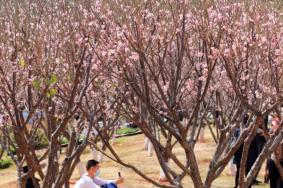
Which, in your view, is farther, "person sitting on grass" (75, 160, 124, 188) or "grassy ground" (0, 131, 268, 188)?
"grassy ground" (0, 131, 268, 188)

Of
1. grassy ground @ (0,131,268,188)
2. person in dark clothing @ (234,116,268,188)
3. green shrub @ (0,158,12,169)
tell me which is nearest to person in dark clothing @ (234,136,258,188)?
person in dark clothing @ (234,116,268,188)

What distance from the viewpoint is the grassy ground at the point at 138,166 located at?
19219 mm

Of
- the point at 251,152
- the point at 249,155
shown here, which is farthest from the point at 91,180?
the point at 251,152

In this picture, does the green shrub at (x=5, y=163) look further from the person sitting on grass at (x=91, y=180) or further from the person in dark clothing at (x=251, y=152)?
the person sitting on grass at (x=91, y=180)

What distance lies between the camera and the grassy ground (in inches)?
757

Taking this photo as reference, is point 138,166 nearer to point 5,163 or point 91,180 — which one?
point 5,163

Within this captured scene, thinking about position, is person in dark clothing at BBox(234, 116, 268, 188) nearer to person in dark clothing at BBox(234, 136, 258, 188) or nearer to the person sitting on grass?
person in dark clothing at BBox(234, 136, 258, 188)

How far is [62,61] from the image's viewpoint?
1149 centimetres

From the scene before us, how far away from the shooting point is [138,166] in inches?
914

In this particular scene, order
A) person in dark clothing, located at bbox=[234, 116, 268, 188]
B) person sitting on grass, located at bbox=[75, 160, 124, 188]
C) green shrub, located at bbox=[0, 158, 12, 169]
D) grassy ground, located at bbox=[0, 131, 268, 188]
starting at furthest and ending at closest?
1. green shrub, located at bbox=[0, 158, 12, 169]
2. grassy ground, located at bbox=[0, 131, 268, 188]
3. person in dark clothing, located at bbox=[234, 116, 268, 188]
4. person sitting on grass, located at bbox=[75, 160, 124, 188]

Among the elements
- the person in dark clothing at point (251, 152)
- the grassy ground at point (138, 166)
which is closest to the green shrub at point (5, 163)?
the grassy ground at point (138, 166)

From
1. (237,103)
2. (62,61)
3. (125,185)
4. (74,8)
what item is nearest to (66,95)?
(62,61)

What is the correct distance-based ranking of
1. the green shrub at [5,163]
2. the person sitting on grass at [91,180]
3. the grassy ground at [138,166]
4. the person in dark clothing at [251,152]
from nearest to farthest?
the person sitting on grass at [91,180] < the person in dark clothing at [251,152] < the grassy ground at [138,166] < the green shrub at [5,163]

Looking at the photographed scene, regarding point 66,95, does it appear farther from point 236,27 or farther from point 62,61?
point 236,27
